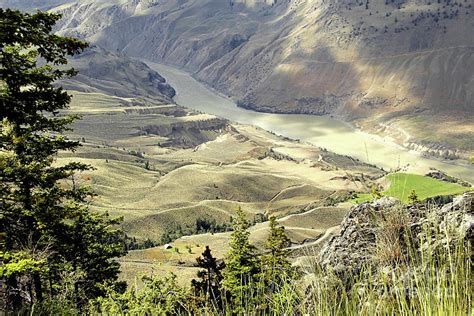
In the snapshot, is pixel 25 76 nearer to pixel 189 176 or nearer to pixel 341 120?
pixel 189 176

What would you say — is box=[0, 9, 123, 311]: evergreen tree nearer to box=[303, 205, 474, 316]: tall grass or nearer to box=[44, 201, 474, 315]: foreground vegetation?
box=[44, 201, 474, 315]: foreground vegetation

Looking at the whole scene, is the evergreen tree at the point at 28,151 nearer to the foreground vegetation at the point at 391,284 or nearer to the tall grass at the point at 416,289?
the foreground vegetation at the point at 391,284

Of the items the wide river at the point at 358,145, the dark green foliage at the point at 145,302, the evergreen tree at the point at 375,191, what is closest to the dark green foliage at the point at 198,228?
the wide river at the point at 358,145

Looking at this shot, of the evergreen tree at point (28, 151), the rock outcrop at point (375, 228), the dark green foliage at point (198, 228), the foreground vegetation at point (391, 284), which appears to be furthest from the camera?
the dark green foliage at point (198, 228)

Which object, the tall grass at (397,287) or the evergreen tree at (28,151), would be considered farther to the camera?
the evergreen tree at (28,151)

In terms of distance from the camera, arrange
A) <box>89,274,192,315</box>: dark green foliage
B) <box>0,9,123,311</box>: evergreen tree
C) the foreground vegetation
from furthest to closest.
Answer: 1. <box>0,9,123,311</box>: evergreen tree
2. <box>89,274,192,315</box>: dark green foliage
3. the foreground vegetation

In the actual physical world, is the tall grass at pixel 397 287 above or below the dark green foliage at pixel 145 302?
above

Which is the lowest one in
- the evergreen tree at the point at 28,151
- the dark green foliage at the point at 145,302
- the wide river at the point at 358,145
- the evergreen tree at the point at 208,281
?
the wide river at the point at 358,145

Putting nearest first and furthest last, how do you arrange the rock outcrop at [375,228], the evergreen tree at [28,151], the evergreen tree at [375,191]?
the rock outcrop at [375,228]
the evergreen tree at [375,191]
the evergreen tree at [28,151]

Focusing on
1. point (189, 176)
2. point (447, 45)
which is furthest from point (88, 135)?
point (447, 45)

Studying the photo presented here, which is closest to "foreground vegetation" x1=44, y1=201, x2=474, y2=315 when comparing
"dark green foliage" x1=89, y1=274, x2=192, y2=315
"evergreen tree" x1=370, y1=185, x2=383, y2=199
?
"evergreen tree" x1=370, y1=185, x2=383, y2=199

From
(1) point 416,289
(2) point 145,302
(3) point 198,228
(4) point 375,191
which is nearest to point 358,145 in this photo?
(3) point 198,228

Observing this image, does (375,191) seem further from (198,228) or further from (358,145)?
(358,145)

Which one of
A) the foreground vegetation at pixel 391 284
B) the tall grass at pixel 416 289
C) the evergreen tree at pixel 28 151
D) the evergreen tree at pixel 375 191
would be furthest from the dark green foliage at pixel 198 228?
the tall grass at pixel 416 289
